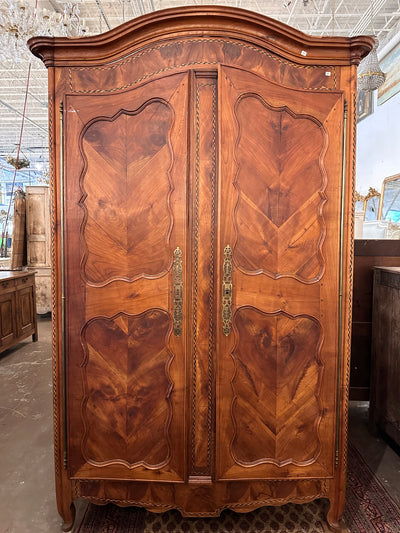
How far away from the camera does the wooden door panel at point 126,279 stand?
149 cm

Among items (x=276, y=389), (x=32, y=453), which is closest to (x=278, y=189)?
(x=276, y=389)

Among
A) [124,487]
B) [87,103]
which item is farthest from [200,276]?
[124,487]

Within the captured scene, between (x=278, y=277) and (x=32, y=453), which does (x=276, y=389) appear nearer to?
(x=278, y=277)

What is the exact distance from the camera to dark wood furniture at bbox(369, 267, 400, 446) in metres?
2.25

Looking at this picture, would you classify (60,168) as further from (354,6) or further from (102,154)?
(354,6)

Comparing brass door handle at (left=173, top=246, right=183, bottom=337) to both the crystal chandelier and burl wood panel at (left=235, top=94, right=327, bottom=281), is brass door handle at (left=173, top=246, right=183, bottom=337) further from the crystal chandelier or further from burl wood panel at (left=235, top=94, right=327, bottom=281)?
the crystal chandelier

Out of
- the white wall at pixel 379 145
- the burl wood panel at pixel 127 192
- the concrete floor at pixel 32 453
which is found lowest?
the concrete floor at pixel 32 453

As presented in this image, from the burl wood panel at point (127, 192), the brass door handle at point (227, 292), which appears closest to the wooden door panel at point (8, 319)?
the burl wood panel at point (127, 192)

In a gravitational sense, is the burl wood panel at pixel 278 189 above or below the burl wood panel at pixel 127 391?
above

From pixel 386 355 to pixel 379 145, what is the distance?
429cm

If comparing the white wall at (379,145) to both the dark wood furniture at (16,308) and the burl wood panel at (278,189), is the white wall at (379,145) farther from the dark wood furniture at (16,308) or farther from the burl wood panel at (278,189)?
the dark wood furniture at (16,308)

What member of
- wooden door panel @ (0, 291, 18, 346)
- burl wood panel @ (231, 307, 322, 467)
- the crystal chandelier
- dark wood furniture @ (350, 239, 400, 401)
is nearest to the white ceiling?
the crystal chandelier

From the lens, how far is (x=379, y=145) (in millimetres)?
5512

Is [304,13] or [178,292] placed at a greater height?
[304,13]
